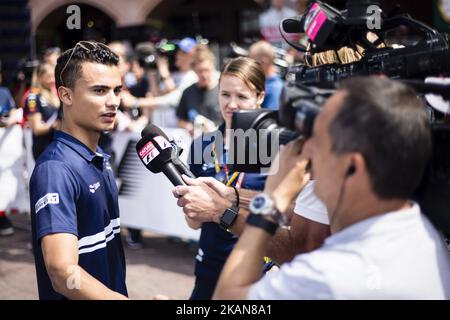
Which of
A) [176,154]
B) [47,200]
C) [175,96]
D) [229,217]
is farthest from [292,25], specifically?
[175,96]

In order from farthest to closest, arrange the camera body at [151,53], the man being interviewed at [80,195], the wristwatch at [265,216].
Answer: the camera body at [151,53] → the man being interviewed at [80,195] → the wristwatch at [265,216]

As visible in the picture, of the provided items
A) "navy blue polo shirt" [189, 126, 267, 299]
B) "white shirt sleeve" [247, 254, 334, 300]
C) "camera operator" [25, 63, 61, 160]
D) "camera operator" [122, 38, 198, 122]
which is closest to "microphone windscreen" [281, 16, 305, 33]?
"navy blue polo shirt" [189, 126, 267, 299]

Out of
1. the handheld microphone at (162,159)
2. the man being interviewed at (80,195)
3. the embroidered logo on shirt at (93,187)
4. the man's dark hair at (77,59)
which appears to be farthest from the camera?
the man's dark hair at (77,59)

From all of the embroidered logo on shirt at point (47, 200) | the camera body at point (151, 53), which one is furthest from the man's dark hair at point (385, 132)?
the camera body at point (151, 53)

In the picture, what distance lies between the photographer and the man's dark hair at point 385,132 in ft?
4.51

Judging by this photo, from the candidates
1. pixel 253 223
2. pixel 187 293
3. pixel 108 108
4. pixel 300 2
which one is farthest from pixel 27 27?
pixel 253 223

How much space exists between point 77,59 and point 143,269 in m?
3.41

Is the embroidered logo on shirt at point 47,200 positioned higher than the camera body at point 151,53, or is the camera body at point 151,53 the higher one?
the camera body at point 151,53

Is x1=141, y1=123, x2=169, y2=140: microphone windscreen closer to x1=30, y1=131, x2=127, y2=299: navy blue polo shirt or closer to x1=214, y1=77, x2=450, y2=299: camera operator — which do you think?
x1=30, y1=131, x2=127, y2=299: navy blue polo shirt

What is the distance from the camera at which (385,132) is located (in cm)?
137

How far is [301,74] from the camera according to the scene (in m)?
2.08

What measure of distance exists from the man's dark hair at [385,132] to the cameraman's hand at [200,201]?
0.71 meters

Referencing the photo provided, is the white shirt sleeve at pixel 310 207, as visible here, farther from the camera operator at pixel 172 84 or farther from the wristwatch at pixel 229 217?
the camera operator at pixel 172 84

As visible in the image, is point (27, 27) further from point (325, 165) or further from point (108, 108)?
point (325, 165)
